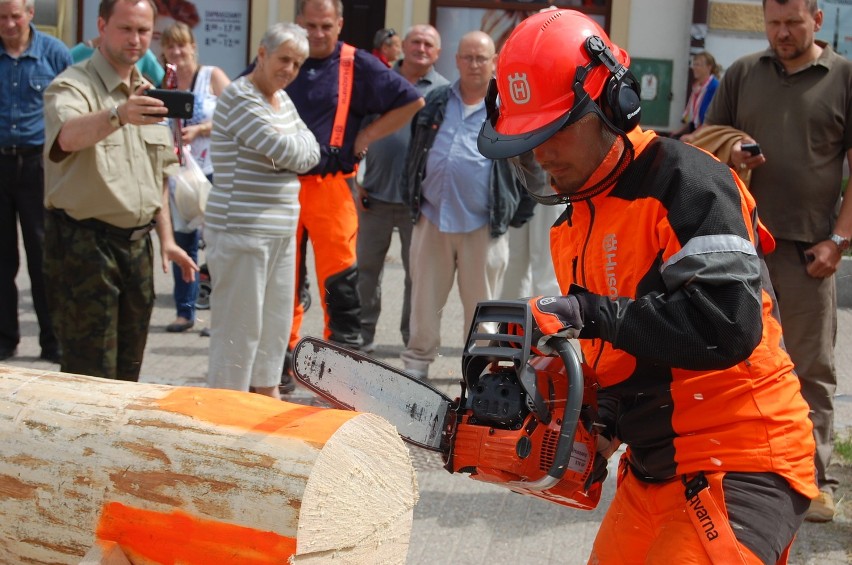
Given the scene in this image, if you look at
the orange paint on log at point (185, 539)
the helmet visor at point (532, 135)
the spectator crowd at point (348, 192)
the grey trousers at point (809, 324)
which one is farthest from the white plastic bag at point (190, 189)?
the helmet visor at point (532, 135)

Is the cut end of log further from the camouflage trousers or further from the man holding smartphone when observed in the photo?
the camouflage trousers

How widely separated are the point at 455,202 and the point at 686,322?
13.2 ft

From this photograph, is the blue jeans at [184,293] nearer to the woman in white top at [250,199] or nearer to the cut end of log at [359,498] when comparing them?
the woman in white top at [250,199]

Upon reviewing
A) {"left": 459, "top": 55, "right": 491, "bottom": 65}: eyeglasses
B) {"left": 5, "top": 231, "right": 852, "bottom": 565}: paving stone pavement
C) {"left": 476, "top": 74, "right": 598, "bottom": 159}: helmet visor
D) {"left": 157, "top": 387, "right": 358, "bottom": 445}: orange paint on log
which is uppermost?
{"left": 459, "top": 55, "right": 491, "bottom": 65}: eyeglasses

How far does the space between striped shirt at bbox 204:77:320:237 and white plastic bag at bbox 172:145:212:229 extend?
4.33 ft

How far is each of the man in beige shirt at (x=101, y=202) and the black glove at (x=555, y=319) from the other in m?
2.75

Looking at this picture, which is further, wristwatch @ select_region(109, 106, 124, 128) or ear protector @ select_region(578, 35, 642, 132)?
wristwatch @ select_region(109, 106, 124, 128)

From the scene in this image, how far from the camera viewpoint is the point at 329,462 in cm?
237

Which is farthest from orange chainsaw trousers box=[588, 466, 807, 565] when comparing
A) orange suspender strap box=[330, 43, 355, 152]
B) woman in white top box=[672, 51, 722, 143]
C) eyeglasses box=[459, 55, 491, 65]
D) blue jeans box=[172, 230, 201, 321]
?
woman in white top box=[672, 51, 722, 143]

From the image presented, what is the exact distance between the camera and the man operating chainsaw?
2.21m

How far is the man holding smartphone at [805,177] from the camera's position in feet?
14.2

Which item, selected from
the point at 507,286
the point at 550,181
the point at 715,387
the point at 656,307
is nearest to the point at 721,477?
the point at 715,387

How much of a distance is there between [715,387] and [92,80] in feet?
11.1

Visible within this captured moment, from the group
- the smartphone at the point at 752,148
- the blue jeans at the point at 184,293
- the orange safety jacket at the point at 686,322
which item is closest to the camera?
the orange safety jacket at the point at 686,322
